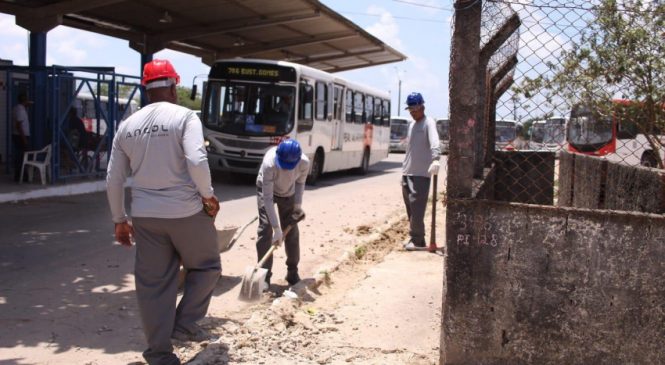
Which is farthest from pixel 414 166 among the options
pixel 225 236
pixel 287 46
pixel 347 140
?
pixel 287 46

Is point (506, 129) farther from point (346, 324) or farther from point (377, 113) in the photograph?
point (377, 113)

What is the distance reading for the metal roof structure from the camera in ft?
47.4

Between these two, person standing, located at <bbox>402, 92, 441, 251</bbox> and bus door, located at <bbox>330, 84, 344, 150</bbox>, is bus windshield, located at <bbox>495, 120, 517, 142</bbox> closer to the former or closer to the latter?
person standing, located at <bbox>402, 92, 441, 251</bbox>

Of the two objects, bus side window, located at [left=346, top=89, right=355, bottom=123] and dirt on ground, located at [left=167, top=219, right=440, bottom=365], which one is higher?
bus side window, located at [left=346, top=89, right=355, bottom=123]

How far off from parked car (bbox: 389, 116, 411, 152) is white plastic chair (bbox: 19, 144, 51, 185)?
29.9 m

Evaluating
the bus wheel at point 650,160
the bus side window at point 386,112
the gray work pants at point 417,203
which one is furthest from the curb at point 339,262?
the bus side window at point 386,112

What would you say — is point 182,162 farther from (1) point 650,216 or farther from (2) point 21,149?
(2) point 21,149

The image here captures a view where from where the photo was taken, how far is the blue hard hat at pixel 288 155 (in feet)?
20.2

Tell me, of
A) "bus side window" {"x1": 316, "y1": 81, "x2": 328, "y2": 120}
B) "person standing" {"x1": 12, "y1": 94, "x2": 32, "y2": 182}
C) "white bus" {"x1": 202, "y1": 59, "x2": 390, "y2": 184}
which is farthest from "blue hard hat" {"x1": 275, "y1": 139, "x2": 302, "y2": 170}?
"bus side window" {"x1": 316, "y1": 81, "x2": 328, "y2": 120}

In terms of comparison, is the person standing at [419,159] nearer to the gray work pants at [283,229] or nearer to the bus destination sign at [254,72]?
the gray work pants at [283,229]

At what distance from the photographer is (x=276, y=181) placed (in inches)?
258

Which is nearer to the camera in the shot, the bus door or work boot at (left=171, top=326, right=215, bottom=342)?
work boot at (left=171, top=326, right=215, bottom=342)

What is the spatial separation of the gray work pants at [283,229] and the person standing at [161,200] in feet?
7.01

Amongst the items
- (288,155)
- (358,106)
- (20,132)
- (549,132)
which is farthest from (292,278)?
(358,106)
